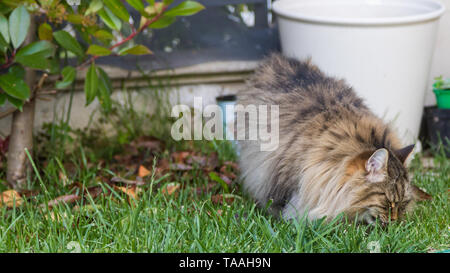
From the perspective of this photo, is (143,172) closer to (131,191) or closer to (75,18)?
(131,191)

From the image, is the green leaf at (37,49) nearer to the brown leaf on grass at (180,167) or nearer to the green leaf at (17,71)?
the green leaf at (17,71)

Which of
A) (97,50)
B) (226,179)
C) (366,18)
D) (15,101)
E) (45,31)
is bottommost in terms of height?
(226,179)

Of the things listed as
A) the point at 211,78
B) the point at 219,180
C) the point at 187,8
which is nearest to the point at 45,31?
the point at 187,8

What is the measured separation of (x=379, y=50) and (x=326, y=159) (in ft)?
3.60

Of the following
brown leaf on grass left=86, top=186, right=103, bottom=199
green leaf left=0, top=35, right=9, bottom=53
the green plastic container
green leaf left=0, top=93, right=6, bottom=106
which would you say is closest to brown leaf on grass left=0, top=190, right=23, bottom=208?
brown leaf on grass left=86, top=186, right=103, bottom=199

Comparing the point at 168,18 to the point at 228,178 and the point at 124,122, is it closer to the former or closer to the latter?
the point at 228,178

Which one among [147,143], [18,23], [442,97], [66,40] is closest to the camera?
[18,23]

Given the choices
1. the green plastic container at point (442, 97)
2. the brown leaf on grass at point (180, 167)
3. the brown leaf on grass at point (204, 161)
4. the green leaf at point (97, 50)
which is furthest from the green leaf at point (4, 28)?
Result: the green plastic container at point (442, 97)

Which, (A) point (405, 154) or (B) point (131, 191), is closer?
(A) point (405, 154)

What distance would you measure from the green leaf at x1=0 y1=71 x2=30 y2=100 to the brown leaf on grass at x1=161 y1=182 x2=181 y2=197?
74cm

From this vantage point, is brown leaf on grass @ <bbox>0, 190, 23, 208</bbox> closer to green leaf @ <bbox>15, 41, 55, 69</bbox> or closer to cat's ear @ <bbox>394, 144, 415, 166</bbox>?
green leaf @ <bbox>15, 41, 55, 69</bbox>

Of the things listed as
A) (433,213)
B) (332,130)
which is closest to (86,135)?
(332,130)

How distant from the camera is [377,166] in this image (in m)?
2.10

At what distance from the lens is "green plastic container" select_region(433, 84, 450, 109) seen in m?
3.46
